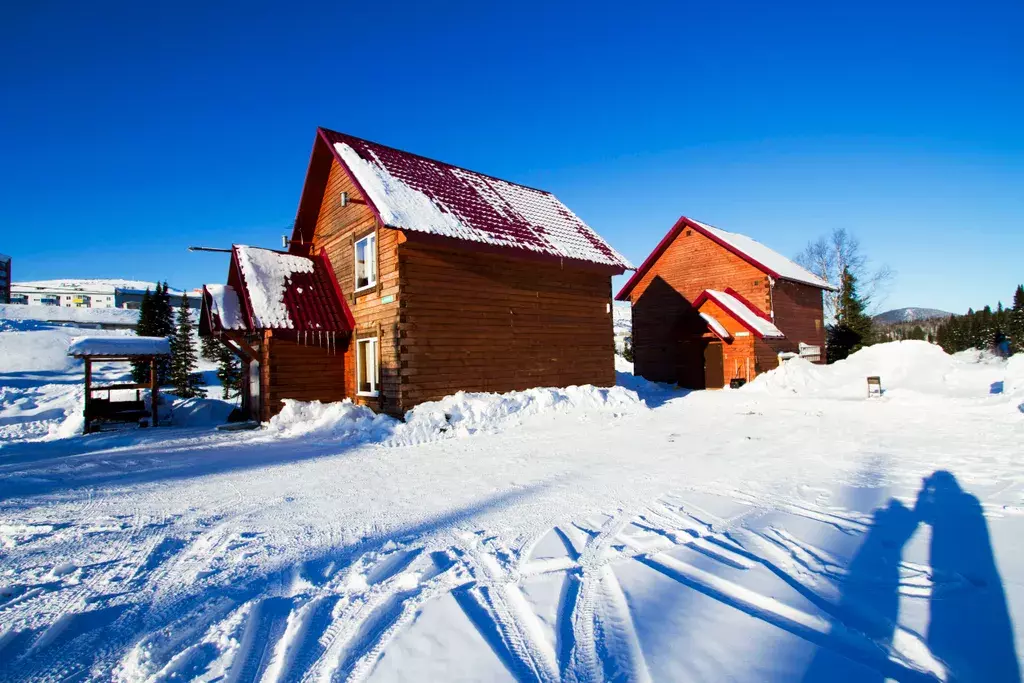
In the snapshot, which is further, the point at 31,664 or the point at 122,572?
the point at 122,572

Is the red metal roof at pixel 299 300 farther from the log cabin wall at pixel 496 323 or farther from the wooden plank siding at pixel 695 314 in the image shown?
the wooden plank siding at pixel 695 314

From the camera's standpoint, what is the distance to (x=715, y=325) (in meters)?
21.7

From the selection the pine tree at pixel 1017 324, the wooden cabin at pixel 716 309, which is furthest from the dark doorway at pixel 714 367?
the pine tree at pixel 1017 324

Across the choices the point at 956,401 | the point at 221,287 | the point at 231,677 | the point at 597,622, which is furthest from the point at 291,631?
the point at 956,401

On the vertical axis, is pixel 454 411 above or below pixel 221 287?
below

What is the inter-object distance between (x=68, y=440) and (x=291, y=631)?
1214 centimetres

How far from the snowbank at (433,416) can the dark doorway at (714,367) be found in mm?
10649

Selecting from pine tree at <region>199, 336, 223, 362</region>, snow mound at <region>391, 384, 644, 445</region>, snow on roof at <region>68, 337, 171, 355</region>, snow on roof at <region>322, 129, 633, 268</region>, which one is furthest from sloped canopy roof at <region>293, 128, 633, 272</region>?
pine tree at <region>199, 336, 223, 362</region>

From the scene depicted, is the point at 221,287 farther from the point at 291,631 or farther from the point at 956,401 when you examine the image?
the point at 956,401

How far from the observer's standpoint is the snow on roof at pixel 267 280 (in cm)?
1248

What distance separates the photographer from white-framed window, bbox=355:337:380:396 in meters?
13.0

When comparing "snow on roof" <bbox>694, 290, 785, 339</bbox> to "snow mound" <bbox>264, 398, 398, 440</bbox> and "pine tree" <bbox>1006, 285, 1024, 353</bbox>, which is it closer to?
"snow mound" <bbox>264, 398, 398, 440</bbox>

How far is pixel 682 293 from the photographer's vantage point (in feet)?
82.6

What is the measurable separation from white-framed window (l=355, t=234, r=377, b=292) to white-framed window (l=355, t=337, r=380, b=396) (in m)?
1.53
